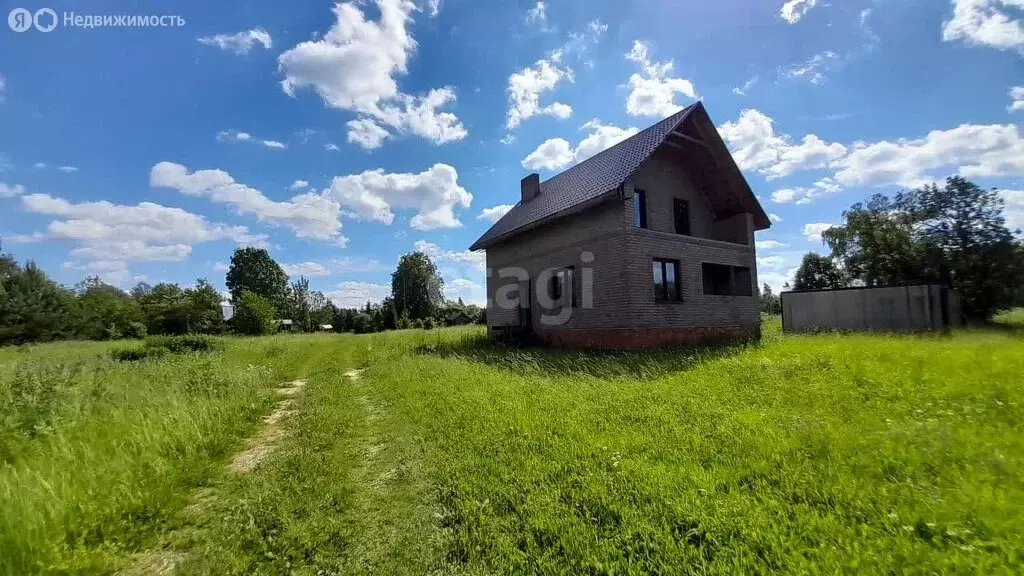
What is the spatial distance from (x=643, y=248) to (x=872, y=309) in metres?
13.7

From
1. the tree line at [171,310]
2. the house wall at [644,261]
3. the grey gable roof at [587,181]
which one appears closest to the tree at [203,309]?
the tree line at [171,310]

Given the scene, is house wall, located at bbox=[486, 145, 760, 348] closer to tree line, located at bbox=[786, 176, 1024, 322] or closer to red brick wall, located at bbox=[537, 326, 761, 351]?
red brick wall, located at bbox=[537, 326, 761, 351]

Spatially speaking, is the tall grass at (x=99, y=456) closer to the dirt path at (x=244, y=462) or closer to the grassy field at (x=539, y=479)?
the grassy field at (x=539, y=479)

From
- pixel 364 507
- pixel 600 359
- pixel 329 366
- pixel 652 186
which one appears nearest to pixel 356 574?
pixel 364 507

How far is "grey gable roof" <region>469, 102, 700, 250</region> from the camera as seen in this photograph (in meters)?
13.1

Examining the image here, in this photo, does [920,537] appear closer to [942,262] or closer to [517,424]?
[517,424]

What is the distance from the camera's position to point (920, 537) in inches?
103

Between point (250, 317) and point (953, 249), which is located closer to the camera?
point (953, 249)

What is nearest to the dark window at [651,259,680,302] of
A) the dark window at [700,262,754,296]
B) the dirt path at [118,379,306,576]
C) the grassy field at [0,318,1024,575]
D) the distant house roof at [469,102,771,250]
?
the dark window at [700,262,754,296]

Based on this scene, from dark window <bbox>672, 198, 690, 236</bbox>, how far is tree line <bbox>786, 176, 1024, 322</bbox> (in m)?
16.5

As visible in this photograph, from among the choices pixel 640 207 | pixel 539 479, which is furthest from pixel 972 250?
pixel 539 479

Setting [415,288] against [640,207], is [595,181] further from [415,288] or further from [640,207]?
[415,288]

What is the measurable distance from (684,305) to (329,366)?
12.5 metres

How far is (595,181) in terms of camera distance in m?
14.3
